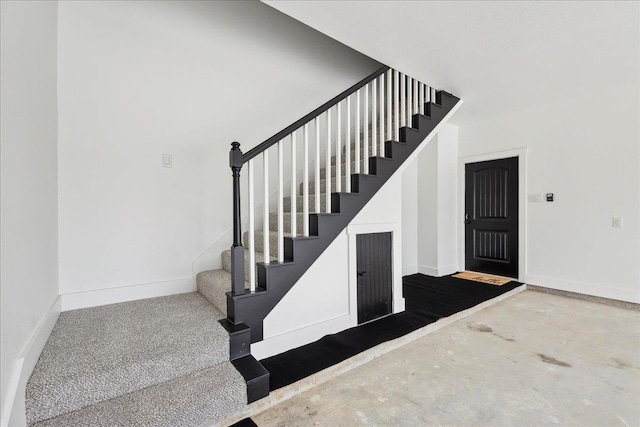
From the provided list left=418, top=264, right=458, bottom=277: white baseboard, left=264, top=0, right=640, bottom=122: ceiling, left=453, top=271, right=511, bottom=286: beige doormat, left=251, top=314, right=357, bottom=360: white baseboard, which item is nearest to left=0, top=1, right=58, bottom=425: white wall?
left=251, top=314, right=357, bottom=360: white baseboard

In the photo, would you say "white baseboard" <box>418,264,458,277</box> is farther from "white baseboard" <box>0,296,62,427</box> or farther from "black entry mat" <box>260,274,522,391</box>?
"white baseboard" <box>0,296,62,427</box>

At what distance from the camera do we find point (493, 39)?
7.41 feet

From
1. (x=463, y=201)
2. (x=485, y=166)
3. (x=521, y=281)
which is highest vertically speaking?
(x=485, y=166)

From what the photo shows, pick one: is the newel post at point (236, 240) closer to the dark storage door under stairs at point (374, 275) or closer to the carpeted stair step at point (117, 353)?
the carpeted stair step at point (117, 353)

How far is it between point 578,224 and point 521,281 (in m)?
1.02

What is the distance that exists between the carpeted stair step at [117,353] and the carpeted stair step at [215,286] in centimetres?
8

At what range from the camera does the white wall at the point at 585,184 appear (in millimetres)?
3191

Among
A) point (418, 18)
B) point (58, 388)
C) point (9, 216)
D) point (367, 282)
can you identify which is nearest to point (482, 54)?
point (418, 18)

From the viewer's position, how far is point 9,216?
3.92ft

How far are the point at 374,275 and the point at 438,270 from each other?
2.07m

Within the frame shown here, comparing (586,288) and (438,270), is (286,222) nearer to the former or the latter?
(438,270)

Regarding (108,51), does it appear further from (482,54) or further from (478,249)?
(478,249)

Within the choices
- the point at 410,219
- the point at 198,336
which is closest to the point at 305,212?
the point at 198,336

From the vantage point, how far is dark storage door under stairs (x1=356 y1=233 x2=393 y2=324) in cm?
265
